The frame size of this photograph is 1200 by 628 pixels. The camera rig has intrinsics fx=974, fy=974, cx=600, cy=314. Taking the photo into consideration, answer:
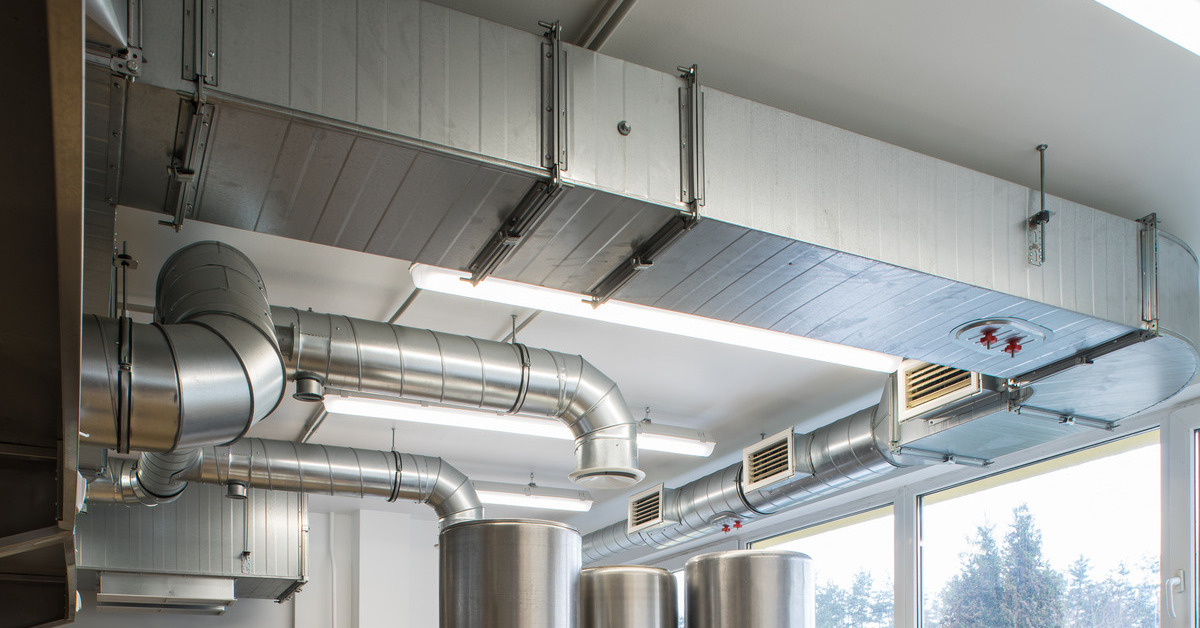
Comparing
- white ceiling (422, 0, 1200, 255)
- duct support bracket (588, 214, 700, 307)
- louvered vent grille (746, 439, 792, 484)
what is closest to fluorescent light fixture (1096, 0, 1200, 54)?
white ceiling (422, 0, 1200, 255)

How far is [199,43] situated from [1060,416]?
3.94 meters

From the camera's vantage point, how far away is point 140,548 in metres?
7.42

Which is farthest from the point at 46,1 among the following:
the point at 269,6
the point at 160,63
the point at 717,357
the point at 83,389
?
the point at 717,357

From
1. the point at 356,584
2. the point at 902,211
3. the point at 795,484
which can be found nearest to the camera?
the point at 902,211

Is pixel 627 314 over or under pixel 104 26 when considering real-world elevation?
under

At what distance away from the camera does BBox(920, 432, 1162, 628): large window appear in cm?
520

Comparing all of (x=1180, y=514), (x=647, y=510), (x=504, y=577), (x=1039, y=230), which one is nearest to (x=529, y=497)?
(x=647, y=510)

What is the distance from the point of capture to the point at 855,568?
294 inches

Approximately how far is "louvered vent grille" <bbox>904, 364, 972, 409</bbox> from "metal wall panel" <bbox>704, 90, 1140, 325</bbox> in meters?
0.98

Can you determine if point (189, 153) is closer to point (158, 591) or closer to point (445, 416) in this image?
point (445, 416)

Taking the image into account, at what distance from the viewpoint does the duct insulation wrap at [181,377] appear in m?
2.96

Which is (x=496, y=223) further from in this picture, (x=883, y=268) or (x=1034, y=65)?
(x=1034, y=65)

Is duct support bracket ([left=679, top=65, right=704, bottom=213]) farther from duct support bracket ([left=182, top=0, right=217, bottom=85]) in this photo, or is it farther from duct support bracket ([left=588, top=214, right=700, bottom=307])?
duct support bracket ([left=182, top=0, right=217, bottom=85])

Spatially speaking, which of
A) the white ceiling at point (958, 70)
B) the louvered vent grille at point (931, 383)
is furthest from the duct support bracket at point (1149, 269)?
the louvered vent grille at point (931, 383)
